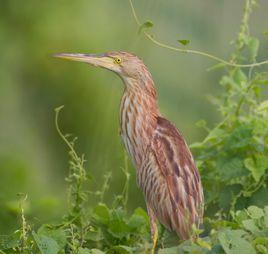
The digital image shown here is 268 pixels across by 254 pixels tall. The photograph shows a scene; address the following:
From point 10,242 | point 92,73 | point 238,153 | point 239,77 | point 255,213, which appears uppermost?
point 255,213

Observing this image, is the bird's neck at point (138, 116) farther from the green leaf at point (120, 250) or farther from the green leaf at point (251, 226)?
the green leaf at point (251, 226)

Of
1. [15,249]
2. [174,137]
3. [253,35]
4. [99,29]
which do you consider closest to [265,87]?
[253,35]

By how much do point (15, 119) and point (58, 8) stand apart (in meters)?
0.71

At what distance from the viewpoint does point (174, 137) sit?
7.14 meters

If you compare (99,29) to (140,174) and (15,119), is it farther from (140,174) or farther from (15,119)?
(140,174)

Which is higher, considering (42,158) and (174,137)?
(174,137)

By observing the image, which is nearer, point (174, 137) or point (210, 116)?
point (174, 137)

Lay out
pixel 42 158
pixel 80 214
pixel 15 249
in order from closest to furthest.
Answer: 1. pixel 15 249
2. pixel 80 214
3. pixel 42 158

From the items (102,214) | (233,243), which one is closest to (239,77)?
(102,214)

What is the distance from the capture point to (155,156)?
717 centimetres

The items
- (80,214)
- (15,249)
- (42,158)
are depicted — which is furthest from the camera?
(42,158)

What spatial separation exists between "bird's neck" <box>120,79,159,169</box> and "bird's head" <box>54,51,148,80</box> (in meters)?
0.06

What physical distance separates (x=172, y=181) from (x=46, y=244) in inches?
42.8

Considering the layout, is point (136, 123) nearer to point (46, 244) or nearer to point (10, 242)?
point (10, 242)
